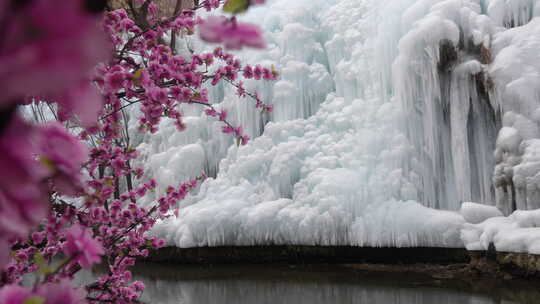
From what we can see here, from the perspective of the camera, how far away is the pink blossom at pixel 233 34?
1.05ft

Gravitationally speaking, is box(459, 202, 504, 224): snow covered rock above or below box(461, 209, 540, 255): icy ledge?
above

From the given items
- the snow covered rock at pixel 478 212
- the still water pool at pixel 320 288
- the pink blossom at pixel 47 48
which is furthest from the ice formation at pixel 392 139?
the pink blossom at pixel 47 48

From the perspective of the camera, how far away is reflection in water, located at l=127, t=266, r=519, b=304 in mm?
3938

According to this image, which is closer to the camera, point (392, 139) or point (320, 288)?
point (320, 288)

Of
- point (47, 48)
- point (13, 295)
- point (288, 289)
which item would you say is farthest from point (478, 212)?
point (47, 48)

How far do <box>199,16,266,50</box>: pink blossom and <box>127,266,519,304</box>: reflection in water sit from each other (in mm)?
3928

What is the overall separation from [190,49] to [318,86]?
3505 mm

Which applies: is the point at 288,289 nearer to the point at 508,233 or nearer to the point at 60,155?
the point at 508,233

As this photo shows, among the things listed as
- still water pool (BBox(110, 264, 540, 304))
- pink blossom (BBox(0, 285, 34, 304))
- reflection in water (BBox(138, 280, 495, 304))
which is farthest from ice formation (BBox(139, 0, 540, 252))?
pink blossom (BBox(0, 285, 34, 304))

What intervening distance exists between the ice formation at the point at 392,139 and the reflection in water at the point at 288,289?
46 centimetres

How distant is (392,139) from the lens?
5.31 metres

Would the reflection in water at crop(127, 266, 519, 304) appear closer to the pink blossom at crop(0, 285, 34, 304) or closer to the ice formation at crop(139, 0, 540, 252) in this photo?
the ice formation at crop(139, 0, 540, 252)

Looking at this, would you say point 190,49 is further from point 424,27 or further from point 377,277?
point 377,277

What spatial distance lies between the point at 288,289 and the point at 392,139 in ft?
7.48
